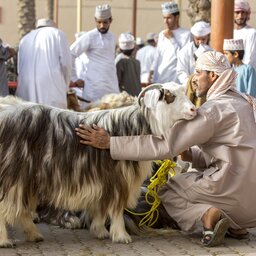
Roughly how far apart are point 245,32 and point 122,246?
6284mm

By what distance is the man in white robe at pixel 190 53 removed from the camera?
504 inches

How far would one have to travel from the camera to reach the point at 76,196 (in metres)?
7.46

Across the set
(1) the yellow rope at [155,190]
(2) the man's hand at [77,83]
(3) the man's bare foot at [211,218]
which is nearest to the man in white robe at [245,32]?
(2) the man's hand at [77,83]

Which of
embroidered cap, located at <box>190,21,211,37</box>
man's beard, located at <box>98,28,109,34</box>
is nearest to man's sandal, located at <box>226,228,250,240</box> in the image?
embroidered cap, located at <box>190,21,211,37</box>

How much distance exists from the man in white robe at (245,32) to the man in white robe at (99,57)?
187 cm

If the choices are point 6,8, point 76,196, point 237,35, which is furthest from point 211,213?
point 6,8

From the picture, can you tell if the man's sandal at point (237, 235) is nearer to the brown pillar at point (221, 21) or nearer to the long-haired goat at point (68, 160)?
the long-haired goat at point (68, 160)

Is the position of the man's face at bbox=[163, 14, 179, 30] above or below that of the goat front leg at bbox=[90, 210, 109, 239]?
above

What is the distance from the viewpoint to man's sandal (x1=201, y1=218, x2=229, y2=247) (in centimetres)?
735

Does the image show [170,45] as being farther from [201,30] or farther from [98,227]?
[98,227]

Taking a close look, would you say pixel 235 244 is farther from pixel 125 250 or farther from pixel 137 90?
pixel 137 90

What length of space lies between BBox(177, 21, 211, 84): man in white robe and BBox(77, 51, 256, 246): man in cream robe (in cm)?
487

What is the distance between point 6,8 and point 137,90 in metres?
29.5

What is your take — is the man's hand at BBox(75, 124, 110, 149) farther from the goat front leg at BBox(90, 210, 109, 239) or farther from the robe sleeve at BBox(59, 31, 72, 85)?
the robe sleeve at BBox(59, 31, 72, 85)
